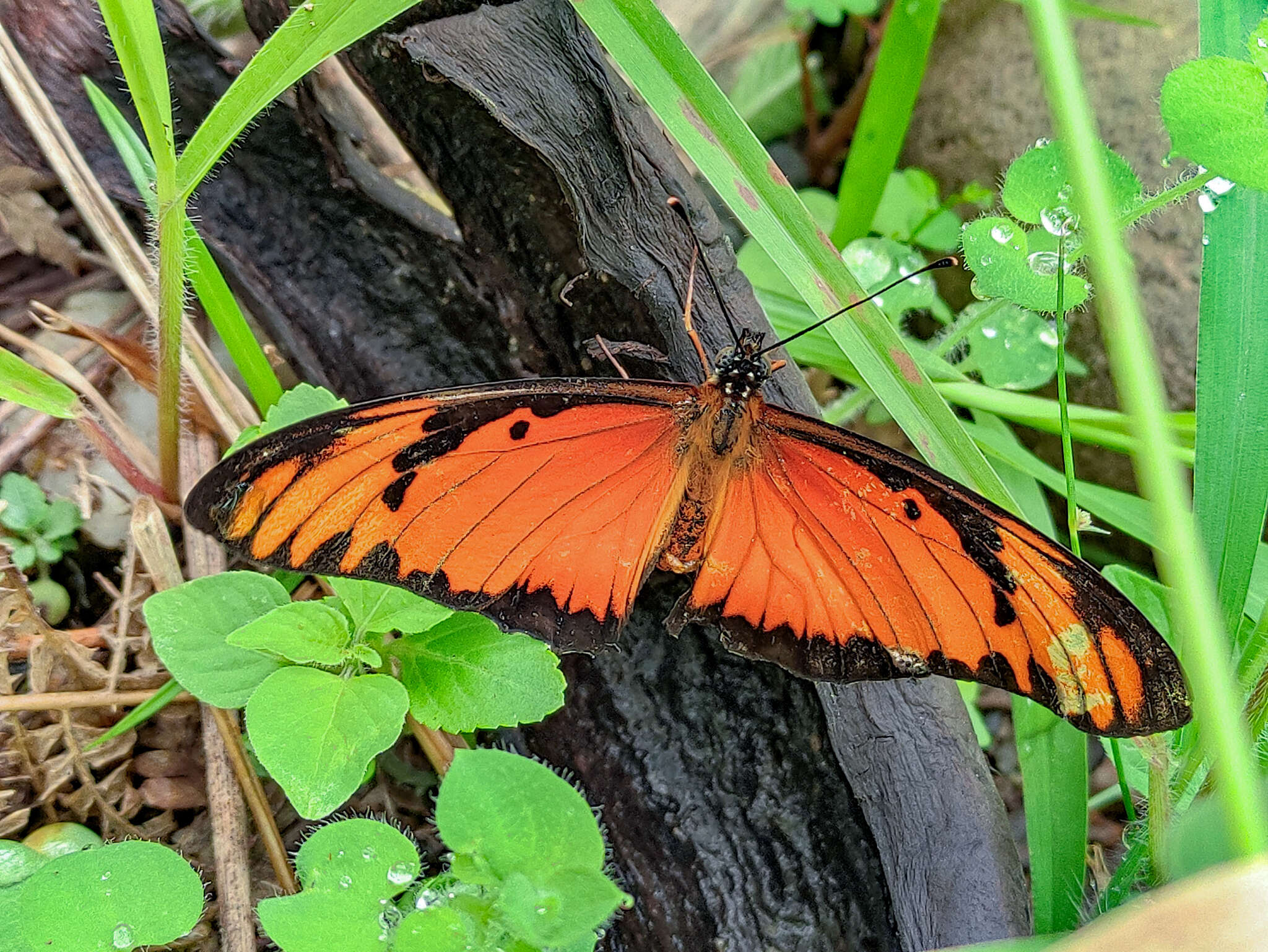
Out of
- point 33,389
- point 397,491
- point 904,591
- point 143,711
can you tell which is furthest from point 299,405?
point 904,591

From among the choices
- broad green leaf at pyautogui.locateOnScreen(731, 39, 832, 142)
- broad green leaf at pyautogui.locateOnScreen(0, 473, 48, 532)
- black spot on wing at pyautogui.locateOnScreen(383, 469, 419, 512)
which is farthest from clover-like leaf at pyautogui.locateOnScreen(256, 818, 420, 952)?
broad green leaf at pyautogui.locateOnScreen(731, 39, 832, 142)

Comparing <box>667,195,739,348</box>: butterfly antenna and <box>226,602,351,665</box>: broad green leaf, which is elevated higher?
<box>667,195,739,348</box>: butterfly antenna

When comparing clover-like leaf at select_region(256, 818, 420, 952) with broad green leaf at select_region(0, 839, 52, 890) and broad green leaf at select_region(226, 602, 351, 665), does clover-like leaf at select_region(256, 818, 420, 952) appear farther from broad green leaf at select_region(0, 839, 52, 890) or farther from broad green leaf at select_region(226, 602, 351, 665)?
broad green leaf at select_region(0, 839, 52, 890)

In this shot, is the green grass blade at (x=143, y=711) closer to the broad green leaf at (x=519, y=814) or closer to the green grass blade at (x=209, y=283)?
the green grass blade at (x=209, y=283)

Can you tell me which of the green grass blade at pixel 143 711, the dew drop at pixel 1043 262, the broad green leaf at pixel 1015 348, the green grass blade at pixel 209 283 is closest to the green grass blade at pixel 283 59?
the green grass blade at pixel 209 283

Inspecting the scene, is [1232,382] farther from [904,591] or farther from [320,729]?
[320,729]

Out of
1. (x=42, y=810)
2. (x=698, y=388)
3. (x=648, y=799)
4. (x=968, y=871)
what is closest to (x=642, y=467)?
(x=698, y=388)
